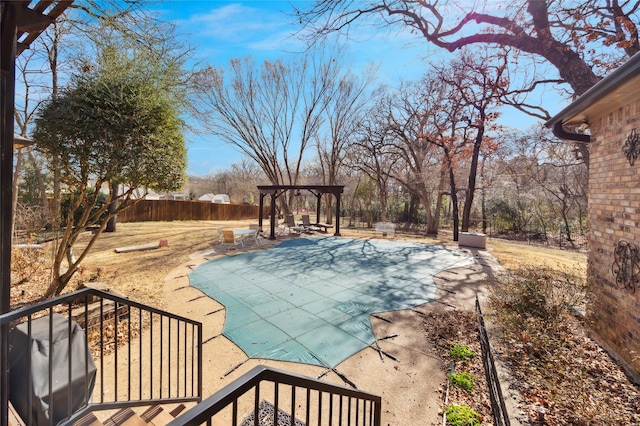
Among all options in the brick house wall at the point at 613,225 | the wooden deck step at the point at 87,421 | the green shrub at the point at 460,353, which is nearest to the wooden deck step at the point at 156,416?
the wooden deck step at the point at 87,421

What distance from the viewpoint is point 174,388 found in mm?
3211

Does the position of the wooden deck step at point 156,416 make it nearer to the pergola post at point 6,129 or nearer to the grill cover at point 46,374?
the grill cover at point 46,374

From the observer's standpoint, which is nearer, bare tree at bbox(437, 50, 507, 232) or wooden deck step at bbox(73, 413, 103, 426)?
wooden deck step at bbox(73, 413, 103, 426)

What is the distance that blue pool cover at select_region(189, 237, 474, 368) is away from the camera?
4.06m

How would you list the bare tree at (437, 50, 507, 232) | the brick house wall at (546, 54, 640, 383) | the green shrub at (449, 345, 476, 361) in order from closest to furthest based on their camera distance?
the brick house wall at (546, 54, 640, 383), the green shrub at (449, 345, 476, 361), the bare tree at (437, 50, 507, 232)

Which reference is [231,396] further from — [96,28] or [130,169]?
[96,28]

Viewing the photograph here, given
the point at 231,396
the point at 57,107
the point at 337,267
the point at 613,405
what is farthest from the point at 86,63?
the point at 613,405

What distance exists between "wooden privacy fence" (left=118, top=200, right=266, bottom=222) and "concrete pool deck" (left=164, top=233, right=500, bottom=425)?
14421 mm

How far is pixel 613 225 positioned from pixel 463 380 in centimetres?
262

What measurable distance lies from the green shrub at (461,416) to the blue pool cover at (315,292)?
1.40 meters

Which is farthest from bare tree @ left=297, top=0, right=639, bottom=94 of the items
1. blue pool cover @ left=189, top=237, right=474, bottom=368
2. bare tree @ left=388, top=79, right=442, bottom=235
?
bare tree @ left=388, top=79, right=442, bottom=235

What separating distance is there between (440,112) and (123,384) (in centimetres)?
1725

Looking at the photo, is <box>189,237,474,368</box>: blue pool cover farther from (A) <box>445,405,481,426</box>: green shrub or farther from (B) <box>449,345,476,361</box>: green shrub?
(A) <box>445,405,481,426</box>: green shrub

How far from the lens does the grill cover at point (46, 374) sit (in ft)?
6.34
